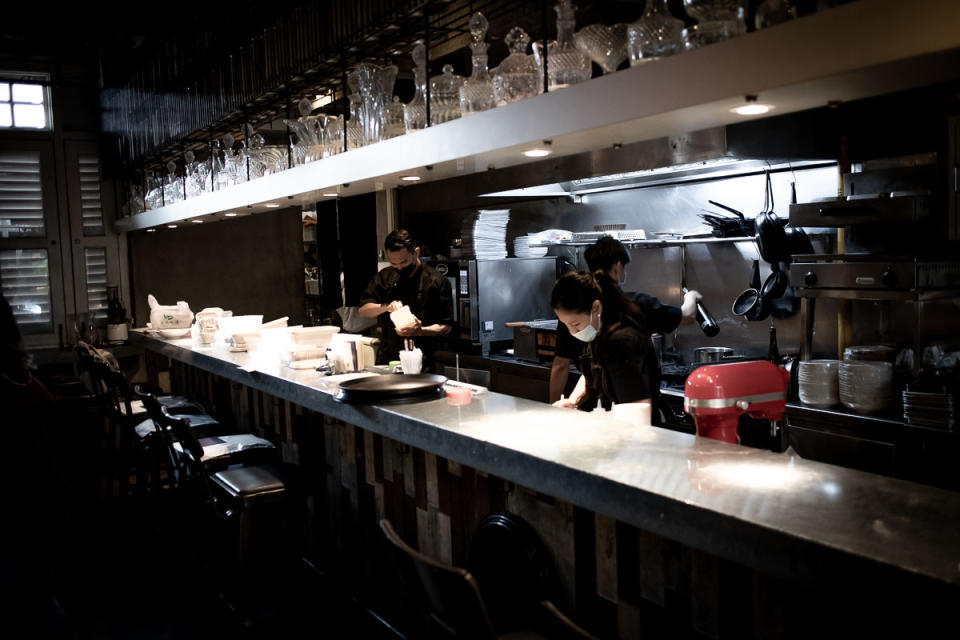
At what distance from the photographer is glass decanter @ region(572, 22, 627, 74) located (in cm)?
247

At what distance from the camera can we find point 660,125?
2256 millimetres

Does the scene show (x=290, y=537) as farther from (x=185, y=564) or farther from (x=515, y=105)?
(x=515, y=105)

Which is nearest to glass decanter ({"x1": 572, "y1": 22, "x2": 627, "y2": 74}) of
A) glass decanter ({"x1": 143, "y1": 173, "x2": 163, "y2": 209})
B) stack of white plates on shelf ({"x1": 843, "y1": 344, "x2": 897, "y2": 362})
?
stack of white plates on shelf ({"x1": 843, "y1": 344, "x2": 897, "y2": 362})

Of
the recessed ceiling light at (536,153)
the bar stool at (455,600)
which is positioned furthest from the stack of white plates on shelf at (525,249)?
the bar stool at (455,600)

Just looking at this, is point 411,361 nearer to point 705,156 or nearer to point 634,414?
point 634,414

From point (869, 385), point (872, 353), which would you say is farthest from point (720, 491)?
point (872, 353)

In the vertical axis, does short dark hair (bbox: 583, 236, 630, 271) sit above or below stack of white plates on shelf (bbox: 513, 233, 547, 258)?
below

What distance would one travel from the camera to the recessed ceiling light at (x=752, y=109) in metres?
2.00

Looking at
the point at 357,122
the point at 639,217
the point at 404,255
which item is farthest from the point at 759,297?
the point at 357,122

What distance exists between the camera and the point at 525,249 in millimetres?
6391

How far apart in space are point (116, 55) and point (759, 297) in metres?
7.17

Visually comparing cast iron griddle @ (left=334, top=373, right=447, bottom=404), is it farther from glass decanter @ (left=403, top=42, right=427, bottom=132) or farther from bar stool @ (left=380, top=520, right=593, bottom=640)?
bar stool @ (left=380, top=520, right=593, bottom=640)

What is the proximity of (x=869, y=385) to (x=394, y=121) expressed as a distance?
2568 millimetres

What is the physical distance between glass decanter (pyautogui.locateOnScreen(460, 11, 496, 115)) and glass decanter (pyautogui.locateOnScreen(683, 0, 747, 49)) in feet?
3.22
